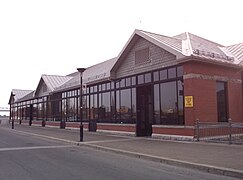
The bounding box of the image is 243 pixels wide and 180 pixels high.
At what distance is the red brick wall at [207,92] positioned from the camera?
17302 millimetres

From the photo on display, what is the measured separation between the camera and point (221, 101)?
1888cm

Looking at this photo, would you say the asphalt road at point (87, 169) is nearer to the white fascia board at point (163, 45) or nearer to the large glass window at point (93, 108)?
the white fascia board at point (163, 45)

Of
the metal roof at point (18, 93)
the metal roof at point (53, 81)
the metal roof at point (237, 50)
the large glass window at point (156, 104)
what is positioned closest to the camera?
the large glass window at point (156, 104)

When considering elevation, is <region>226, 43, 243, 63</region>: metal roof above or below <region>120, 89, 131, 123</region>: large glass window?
above

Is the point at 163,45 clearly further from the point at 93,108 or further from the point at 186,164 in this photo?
the point at 93,108

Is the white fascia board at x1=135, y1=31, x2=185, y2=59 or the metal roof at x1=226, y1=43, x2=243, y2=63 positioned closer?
the white fascia board at x1=135, y1=31, x2=185, y2=59

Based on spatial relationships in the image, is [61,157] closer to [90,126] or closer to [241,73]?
[241,73]

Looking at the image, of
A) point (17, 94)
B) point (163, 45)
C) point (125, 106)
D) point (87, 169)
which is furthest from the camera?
point (17, 94)

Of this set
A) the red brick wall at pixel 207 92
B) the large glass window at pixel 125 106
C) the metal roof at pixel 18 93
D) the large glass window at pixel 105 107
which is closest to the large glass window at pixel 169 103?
the red brick wall at pixel 207 92

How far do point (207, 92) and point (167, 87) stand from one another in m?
2.35

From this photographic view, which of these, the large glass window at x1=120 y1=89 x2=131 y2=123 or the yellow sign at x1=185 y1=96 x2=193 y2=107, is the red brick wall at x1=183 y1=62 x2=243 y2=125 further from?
the large glass window at x1=120 y1=89 x2=131 y2=123

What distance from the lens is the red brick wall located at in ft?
56.8

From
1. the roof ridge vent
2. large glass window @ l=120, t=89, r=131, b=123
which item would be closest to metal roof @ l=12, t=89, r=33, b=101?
large glass window @ l=120, t=89, r=131, b=123

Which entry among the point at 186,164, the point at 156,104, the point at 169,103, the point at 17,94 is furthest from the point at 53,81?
the point at 186,164
